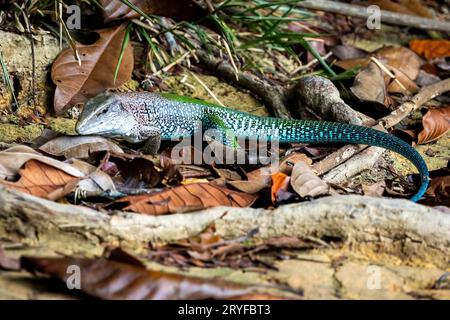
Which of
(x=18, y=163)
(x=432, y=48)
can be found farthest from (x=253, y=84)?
(x=18, y=163)

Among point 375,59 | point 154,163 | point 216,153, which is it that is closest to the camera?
point 154,163

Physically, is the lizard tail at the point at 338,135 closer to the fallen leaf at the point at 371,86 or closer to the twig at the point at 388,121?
the twig at the point at 388,121

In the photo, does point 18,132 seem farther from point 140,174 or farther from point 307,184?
point 307,184

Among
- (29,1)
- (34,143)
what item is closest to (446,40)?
(29,1)

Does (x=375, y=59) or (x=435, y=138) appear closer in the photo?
(x=435, y=138)

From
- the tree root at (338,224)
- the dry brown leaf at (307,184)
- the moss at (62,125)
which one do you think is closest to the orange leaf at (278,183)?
the dry brown leaf at (307,184)

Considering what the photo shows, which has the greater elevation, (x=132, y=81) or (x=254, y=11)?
(x=254, y=11)

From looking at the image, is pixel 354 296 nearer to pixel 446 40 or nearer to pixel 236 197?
pixel 236 197
